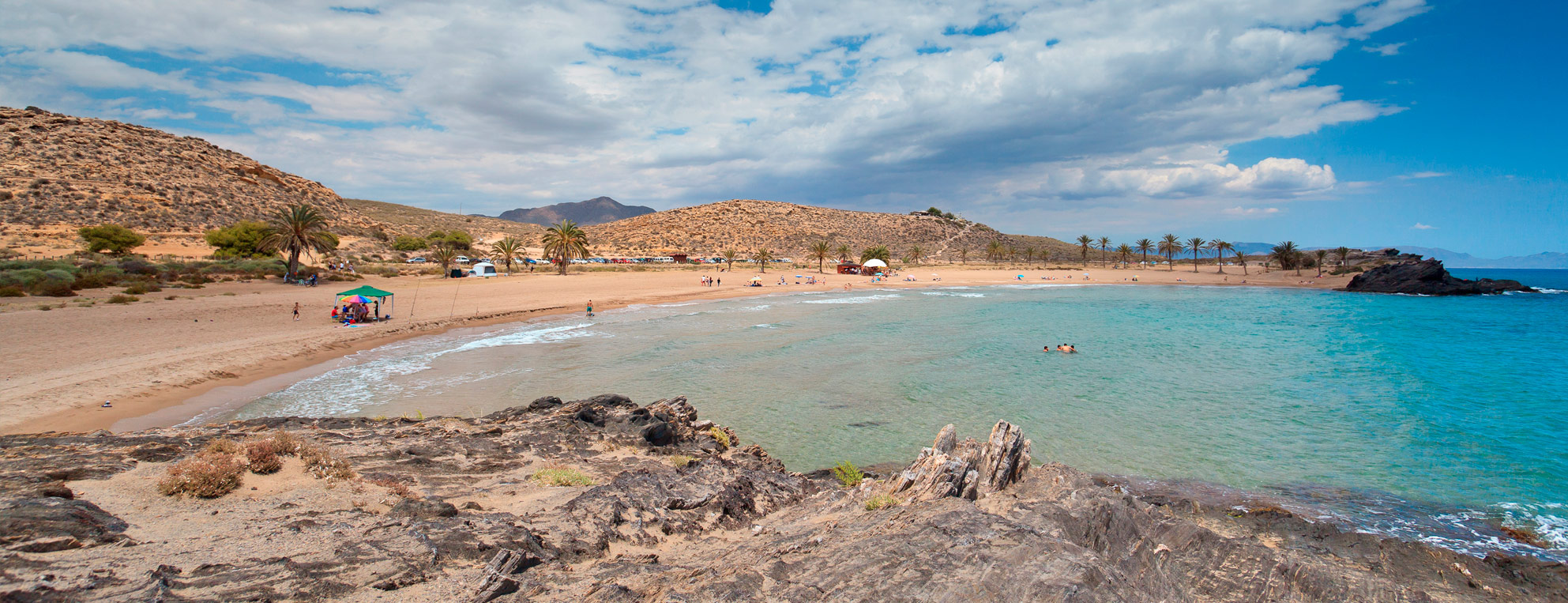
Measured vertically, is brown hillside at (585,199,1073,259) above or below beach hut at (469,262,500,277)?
above

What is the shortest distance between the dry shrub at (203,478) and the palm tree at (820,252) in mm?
71041

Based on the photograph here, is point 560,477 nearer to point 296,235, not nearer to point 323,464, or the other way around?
point 323,464

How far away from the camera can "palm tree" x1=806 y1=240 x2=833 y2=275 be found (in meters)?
77.9

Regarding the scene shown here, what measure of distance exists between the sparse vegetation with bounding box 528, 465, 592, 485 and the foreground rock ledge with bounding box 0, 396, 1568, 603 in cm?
16

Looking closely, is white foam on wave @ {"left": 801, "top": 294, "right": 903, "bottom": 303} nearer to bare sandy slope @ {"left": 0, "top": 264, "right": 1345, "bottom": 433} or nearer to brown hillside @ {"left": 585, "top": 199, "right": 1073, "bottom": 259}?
bare sandy slope @ {"left": 0, "top": 264, "right": 1345, "bottom": 433}

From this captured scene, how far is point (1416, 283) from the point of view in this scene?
57156 mm

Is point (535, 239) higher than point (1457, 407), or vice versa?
point (535, 239)

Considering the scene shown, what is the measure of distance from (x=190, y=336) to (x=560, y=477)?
19955 mm

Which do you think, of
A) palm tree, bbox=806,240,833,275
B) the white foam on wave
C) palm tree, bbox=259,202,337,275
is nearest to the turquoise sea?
the white foam on wave

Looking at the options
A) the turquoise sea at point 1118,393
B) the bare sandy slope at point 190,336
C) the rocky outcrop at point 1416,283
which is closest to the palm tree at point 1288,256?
the rocky outcrop at point 1416,283

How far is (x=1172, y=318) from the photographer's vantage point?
36.3m

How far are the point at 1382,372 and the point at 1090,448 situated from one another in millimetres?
16541

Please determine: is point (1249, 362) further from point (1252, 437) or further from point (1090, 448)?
point (1090, 448)

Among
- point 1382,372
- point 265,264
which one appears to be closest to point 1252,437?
point 1382,372
